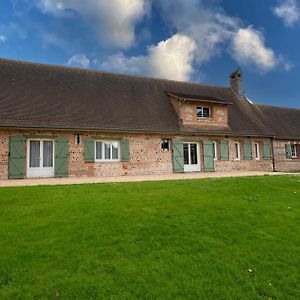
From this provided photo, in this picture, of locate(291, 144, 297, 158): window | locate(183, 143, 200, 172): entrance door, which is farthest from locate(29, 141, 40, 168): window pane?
locate(291, 144, 297, 158): window

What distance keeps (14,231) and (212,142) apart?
539 inches

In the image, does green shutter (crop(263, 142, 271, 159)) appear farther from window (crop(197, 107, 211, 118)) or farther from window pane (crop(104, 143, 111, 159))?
window pane (crop(104, 143, 111, 159))

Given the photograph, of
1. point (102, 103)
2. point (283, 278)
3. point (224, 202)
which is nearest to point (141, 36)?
Result: point (102, 103)

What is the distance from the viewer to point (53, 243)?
165 inches

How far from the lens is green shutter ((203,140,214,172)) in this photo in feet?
53.4

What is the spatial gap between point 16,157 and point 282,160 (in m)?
17.1

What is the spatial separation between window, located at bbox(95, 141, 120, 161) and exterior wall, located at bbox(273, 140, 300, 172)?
38.2ft

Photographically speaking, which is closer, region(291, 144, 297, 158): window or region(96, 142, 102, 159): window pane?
region(96, 142, 102, 159): window pane

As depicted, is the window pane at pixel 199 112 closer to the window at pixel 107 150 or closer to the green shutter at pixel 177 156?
the green shutter at pixel 177 156

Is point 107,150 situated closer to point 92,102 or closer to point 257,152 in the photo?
point 92,102

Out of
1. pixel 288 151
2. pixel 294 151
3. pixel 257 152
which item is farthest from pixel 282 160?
pixel 257 152

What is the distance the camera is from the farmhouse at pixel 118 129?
13.0 m

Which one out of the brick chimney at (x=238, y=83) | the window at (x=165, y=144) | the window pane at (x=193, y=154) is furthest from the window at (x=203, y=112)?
the brick chimney at (x=238, y=83)

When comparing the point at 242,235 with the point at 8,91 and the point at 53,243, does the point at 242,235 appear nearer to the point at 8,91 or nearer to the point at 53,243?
the point at 53,243
